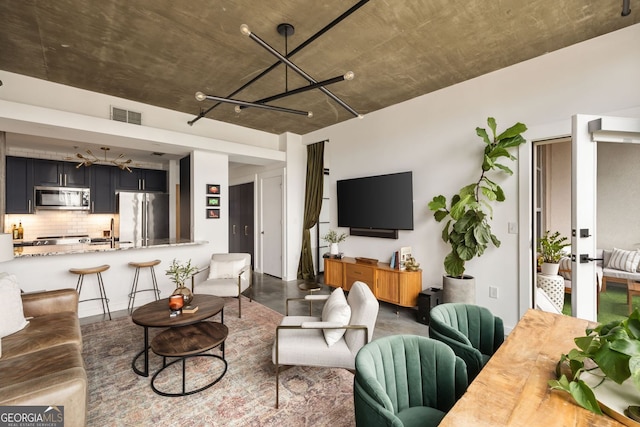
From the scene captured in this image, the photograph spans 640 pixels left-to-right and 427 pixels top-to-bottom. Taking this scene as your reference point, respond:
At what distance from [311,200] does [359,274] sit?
6.77ft

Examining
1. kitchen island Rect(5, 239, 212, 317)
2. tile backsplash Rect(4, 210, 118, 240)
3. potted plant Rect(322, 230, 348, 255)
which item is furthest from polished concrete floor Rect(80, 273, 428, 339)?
tile backsplash Rect(4, 210, 118, 240)

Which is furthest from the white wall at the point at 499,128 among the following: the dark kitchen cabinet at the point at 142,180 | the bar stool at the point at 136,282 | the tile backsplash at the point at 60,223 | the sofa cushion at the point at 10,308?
the tile backsplash at the point at 60,223

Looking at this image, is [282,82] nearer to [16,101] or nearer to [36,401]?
[16,101]

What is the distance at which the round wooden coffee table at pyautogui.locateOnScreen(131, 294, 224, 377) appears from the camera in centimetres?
238

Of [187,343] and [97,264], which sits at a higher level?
[97,264]

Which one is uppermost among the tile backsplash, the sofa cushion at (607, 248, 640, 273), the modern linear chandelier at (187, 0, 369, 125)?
the modern linear chandelier at (187, 0, 369, 125)

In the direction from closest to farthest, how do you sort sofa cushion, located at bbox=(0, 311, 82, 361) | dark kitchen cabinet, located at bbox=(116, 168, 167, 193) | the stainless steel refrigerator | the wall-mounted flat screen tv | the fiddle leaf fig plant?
sofa cushion, located at bbox=(0, 311, 82, 361) → the fiddle leaf fig plant → the wall-mounted flat screen tv → the stainless steel refrigerator → dark kitchen cabinet, located at bbox=(116, 168, 167, 193)

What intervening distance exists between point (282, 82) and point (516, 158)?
9.78 feet

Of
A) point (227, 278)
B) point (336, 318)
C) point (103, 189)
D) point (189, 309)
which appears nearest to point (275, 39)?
point (336, 318)

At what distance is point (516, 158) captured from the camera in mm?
3191

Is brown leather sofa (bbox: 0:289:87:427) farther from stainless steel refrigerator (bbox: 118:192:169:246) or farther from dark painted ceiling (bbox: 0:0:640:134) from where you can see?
stainless steel refrigerator (bbox: 118:192:169:246)

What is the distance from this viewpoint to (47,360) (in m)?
1.89

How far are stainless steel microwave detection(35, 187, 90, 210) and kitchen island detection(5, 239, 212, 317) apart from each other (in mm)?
2156

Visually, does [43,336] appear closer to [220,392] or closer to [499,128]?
[220,392]
